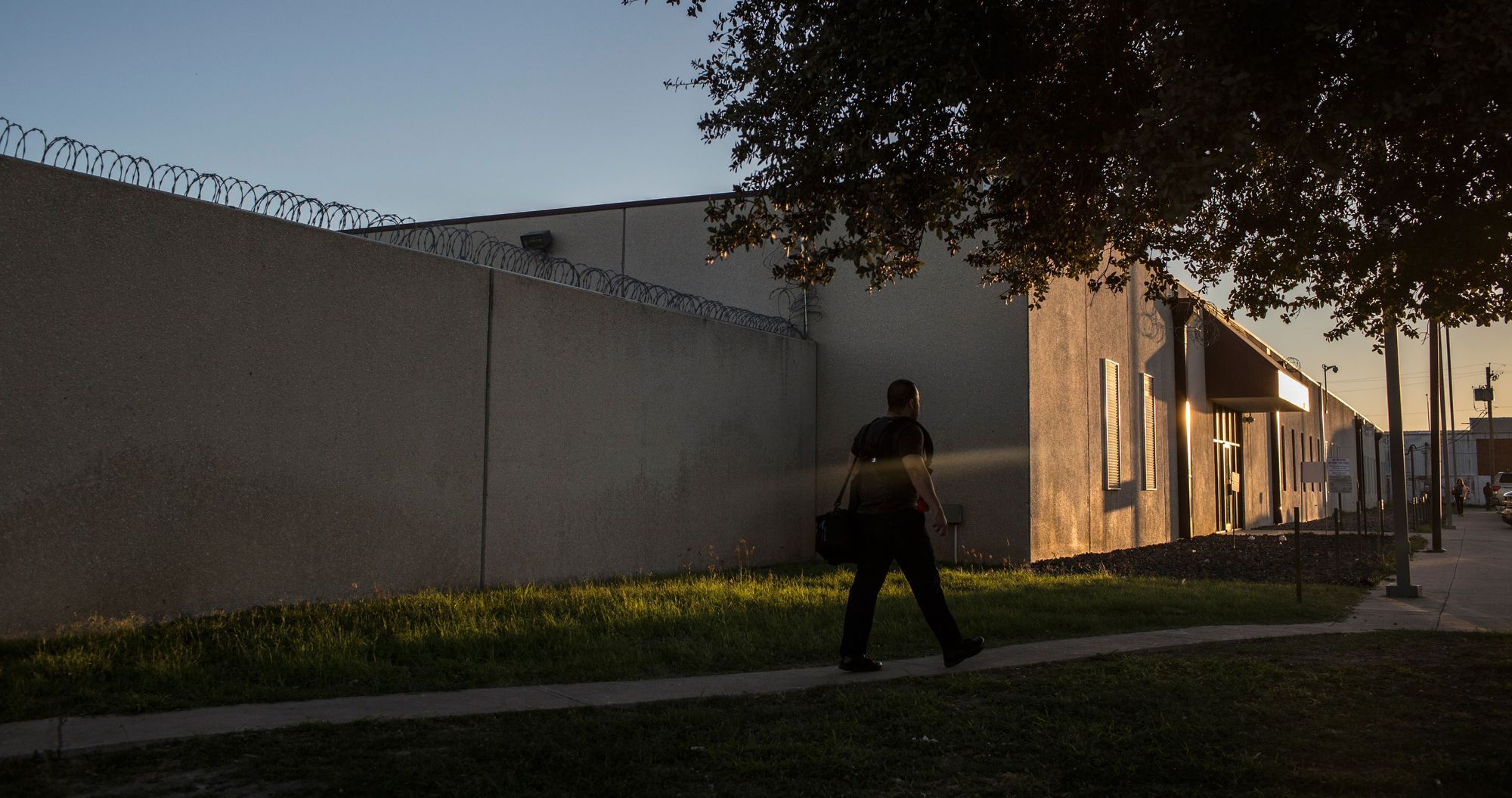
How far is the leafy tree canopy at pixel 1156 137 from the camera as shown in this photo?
612 cm

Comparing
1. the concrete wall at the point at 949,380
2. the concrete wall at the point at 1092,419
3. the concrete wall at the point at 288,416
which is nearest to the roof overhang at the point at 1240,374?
the concrete wall at the point at 1092,419

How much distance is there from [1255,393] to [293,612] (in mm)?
21193

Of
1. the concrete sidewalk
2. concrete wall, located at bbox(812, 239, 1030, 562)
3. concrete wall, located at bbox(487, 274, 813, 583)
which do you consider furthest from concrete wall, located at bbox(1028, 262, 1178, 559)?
the concrete sidewalk

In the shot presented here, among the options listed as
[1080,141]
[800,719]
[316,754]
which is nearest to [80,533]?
[316,754]

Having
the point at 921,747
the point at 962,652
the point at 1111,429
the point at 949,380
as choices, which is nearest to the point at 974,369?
the point at 949,380

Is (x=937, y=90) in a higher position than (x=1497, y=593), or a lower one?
higher

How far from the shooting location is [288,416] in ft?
27.6

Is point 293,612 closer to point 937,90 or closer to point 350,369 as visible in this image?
point 350,369

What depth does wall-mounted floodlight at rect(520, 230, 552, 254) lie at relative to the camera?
1709 cm

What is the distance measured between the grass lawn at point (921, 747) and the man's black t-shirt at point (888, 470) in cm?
103

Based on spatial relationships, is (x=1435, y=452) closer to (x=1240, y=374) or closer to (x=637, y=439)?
(x=1240, y=374)

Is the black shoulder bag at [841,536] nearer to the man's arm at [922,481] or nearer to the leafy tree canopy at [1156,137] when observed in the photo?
the man's arm at [922,481]

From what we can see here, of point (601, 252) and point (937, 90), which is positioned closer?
point (937, 90)

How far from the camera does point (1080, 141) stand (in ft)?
26.0
